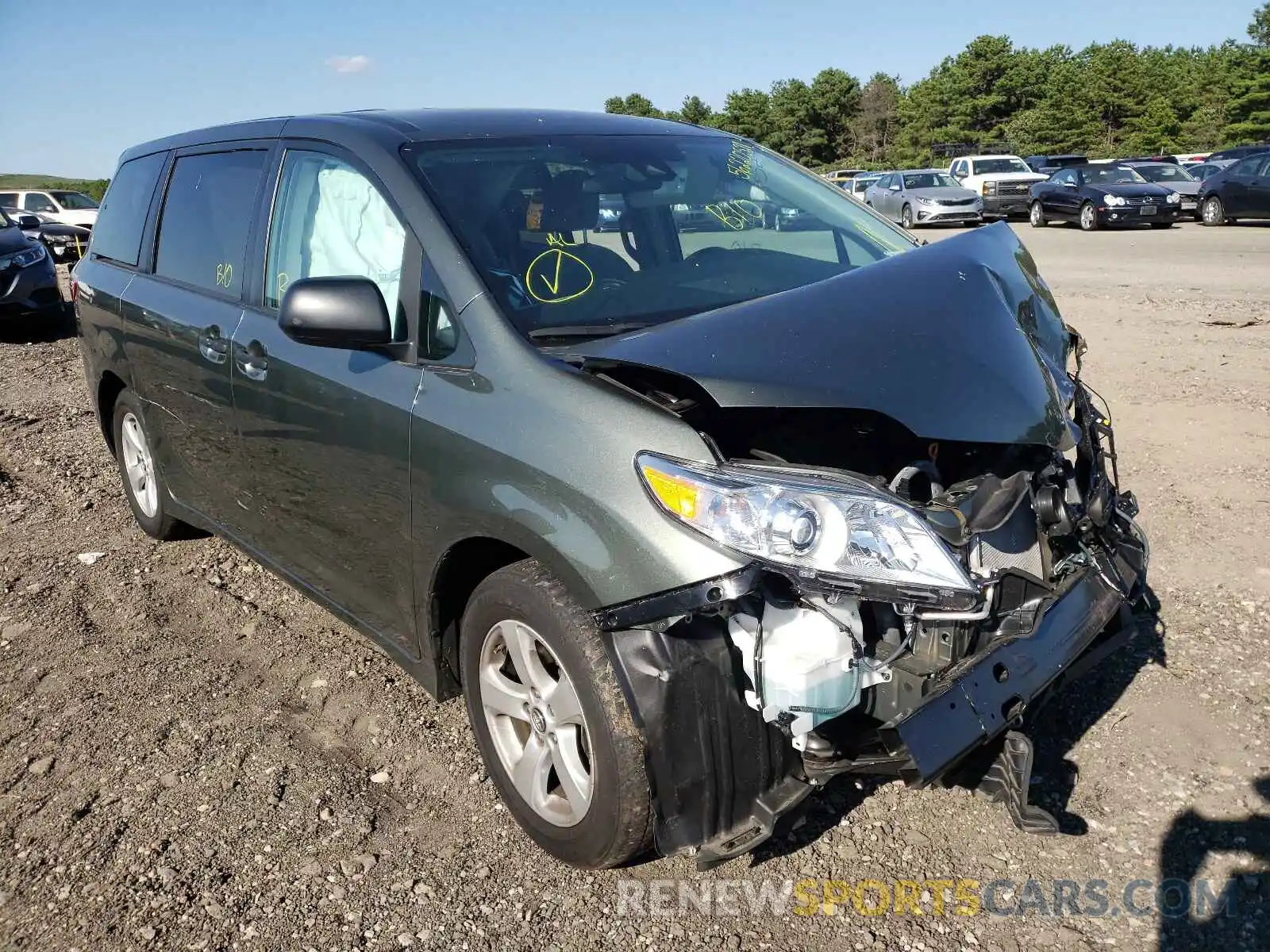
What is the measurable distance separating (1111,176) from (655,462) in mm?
24054

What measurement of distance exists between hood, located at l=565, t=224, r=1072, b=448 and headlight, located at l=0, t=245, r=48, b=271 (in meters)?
11.8

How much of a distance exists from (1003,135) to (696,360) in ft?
216

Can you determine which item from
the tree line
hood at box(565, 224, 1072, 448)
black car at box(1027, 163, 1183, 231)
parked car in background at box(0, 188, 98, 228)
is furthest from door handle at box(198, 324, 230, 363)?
the tree line

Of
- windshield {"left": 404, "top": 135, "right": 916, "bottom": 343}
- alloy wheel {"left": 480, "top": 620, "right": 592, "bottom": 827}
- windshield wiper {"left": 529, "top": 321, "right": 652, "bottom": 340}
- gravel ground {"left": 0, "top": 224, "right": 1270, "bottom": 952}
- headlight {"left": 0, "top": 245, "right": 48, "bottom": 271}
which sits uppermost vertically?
windshield {"left": 404, "top": 135, "right": 916, "bottom": 343}

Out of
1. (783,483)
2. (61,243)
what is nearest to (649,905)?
(783,483)

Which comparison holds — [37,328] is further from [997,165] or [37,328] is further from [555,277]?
[997,165]

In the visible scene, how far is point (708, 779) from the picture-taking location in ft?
7.17

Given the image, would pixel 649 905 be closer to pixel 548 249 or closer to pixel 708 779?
pixel 708 779

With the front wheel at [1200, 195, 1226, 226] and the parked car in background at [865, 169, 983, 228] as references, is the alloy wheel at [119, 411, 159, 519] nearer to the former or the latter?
the front wheel at [1200, 195, 1226, 226]

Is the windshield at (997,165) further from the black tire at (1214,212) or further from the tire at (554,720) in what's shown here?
the tire at (554,720)

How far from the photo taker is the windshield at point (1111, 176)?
73.3 ft

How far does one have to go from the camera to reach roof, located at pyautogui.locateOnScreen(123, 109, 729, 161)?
124 inches

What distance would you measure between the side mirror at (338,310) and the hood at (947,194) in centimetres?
2555

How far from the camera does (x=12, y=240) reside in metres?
11.9
